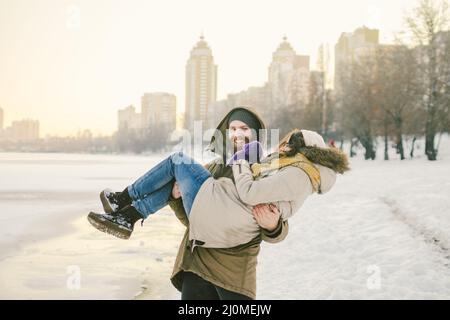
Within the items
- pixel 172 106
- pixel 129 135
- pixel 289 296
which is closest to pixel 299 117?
pixel 289 296

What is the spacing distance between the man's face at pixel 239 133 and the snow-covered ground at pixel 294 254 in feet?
14.3

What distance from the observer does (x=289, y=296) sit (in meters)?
7.02

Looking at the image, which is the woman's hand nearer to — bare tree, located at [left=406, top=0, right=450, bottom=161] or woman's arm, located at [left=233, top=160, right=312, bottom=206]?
woman's arm, located at [left=233, top=160, right=312, bottom=206]

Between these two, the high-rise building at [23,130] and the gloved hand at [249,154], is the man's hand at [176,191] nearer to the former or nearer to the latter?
the gloved hand at [249,154]

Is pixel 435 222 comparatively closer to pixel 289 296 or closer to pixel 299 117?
pixel 289 296

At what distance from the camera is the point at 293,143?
2.88 meters

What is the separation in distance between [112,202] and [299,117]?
168 ft

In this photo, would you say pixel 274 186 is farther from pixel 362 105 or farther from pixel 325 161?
pixel 362 105

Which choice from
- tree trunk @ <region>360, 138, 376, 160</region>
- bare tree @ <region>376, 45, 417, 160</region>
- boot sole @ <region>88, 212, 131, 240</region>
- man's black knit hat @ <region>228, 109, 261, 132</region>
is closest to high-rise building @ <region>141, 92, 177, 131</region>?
tree trunk @ <region>360, 138, 376, 160</region>

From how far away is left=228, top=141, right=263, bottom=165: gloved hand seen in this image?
2.85 meters

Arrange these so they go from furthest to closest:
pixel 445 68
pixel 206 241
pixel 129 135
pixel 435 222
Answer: pixel 129 135 → pixel 445 68 → pixel 435 222 → pixel 206 241

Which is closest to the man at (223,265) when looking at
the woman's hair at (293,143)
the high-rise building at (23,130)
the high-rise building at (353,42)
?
the woman's hair at (293,143)

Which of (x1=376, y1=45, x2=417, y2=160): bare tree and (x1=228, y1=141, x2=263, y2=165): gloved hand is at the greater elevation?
(x1=376, y1=45, x2=417, y2=160): bare tree

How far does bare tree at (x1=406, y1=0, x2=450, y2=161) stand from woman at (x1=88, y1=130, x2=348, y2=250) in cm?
2811
